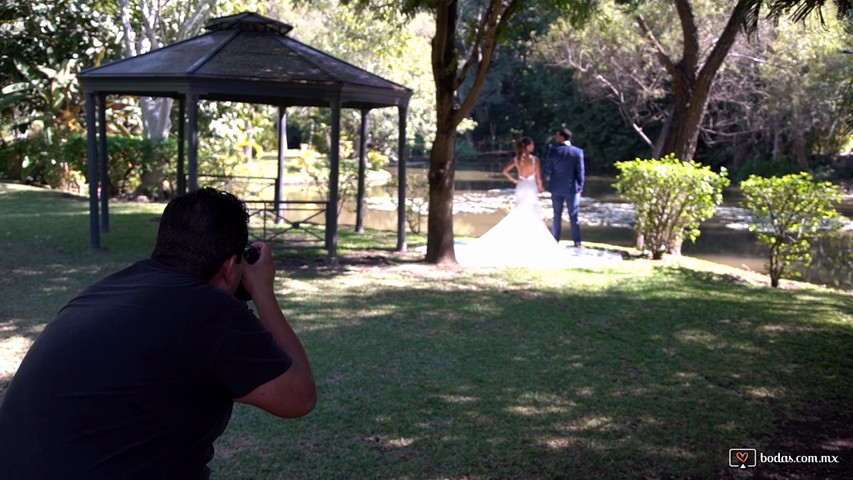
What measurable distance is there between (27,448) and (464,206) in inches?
922

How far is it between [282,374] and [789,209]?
978 cm

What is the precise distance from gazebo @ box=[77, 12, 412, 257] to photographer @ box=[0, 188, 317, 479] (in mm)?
7969

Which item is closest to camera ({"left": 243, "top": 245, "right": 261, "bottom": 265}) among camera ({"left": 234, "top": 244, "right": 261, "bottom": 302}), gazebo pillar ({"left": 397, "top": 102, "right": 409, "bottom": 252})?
camera ({"left": 234, "top": 244, "right": 261, "bottom": 302})

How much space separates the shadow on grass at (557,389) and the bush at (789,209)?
174cm

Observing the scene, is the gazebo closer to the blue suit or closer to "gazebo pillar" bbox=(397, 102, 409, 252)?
"gazebo pillar" bbox=(397, 102, 409, 252)

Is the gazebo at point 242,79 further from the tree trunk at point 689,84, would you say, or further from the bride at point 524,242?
the tree trunk at point 689,84

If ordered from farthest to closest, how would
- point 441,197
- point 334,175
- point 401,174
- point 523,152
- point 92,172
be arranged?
point 523,152 → point 401,174 → point 92,172 → point 441,197 → point 334,175

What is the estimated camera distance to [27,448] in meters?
2.08

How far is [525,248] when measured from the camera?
42.2 ft

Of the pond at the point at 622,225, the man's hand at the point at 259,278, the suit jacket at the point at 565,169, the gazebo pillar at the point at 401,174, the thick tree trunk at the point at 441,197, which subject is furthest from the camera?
the pond at the point at 622,225

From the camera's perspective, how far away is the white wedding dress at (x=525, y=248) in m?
11.9

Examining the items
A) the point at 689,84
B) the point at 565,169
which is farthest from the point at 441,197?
the point at 689,84

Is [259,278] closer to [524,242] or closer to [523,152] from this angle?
[524,242]

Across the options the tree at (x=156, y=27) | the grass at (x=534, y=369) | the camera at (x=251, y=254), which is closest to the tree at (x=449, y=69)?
the grass at (x=534, y=369)
